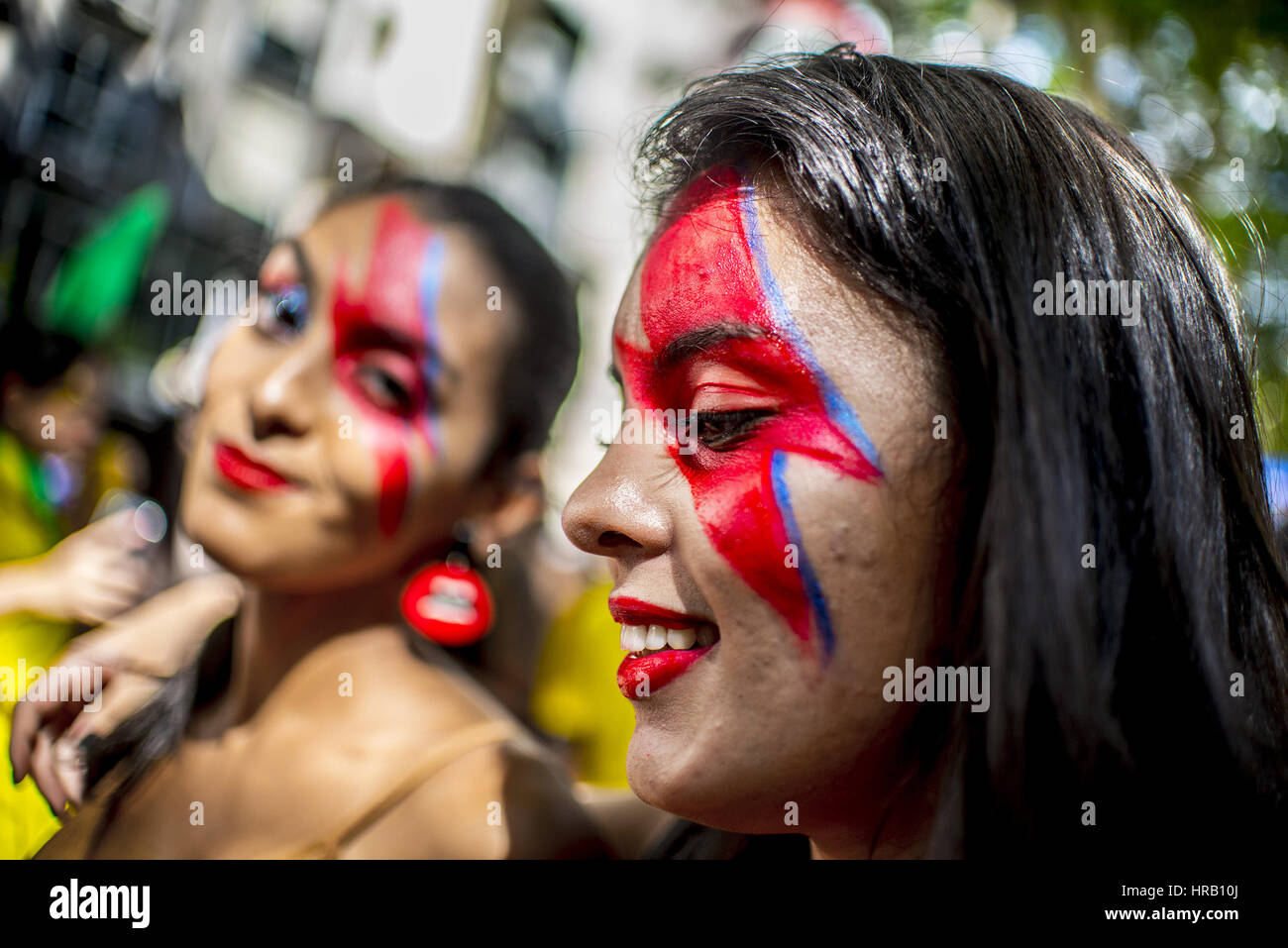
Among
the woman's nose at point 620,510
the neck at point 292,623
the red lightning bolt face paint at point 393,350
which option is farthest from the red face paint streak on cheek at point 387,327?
the woman's nose at point 620,510

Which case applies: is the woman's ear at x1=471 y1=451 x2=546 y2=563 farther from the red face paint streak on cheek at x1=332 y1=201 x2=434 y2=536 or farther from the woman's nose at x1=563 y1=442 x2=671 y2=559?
the woman's nose at x1=563 y1=442 x2=671 y2=559

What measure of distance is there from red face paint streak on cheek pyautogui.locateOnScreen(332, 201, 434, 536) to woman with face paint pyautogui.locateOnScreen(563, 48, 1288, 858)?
1.91ft

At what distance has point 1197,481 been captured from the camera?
103 centimetres

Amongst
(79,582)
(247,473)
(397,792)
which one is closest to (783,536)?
(397,792)

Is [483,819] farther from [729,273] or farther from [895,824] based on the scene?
[729,273]

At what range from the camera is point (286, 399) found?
1555mm

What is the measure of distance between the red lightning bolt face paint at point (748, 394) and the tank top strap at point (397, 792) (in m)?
0.71

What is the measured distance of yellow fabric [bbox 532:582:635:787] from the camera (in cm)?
230

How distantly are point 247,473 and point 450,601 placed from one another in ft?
2.54

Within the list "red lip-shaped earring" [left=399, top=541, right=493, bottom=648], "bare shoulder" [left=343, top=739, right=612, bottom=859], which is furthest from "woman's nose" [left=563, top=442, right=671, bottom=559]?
"red lip-shaped earring" [left=399, top=541, right=493, bottom=648]

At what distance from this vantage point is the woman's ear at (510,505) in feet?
5.96

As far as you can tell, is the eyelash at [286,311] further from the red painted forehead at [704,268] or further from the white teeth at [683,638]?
the white teeth at [683,638]

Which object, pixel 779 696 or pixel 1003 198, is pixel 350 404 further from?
pixel 1003 198
